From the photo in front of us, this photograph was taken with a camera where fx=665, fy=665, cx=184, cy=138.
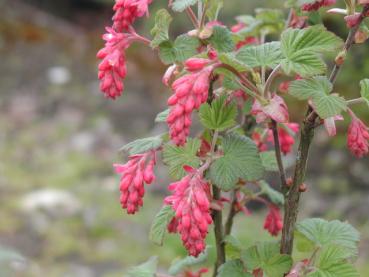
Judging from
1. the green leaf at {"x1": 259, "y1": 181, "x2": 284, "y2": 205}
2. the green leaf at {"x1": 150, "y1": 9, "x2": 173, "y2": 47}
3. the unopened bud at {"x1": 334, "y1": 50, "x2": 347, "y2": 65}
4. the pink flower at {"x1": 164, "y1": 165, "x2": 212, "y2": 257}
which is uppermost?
the green leaf at {"x1": 150, "y1": 9, "x2": 173, "y2": 47}

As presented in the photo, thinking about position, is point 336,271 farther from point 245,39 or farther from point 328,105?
point 245,39

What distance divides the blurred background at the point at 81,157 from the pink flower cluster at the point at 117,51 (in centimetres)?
98

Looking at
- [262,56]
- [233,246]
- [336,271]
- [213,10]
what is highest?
[213,10]

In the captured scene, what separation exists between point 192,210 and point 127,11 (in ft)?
1.13

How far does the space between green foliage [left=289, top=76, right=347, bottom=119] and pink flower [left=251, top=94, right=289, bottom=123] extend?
27 mm

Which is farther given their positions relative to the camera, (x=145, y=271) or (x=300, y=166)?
(x=145, y=271)

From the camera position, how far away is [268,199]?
145 cm

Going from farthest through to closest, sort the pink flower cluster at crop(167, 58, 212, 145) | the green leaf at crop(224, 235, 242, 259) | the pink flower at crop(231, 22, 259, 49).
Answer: the pink flower at crop(231, 22, 259, 49) → the green leaf at crop(224, 235, 242, 259) → the pink flower cluster at crop(167, 58, 212, 145)

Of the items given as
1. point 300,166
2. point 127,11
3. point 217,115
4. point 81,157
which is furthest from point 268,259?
point 81,157

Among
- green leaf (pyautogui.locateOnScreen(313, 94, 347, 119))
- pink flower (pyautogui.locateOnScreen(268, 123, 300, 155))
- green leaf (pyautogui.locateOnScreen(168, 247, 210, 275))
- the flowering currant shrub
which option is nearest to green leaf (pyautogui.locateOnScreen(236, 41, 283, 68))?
the flowering currant shrub

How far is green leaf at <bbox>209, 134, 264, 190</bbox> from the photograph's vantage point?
1.07 meters

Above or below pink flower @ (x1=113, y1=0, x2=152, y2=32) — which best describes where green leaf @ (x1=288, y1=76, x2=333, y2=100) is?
below

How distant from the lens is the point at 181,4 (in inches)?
42.9

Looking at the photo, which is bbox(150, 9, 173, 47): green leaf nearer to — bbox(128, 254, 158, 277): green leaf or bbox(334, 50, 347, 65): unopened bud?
bbox(334, 50, 347, 65): unopened bud
